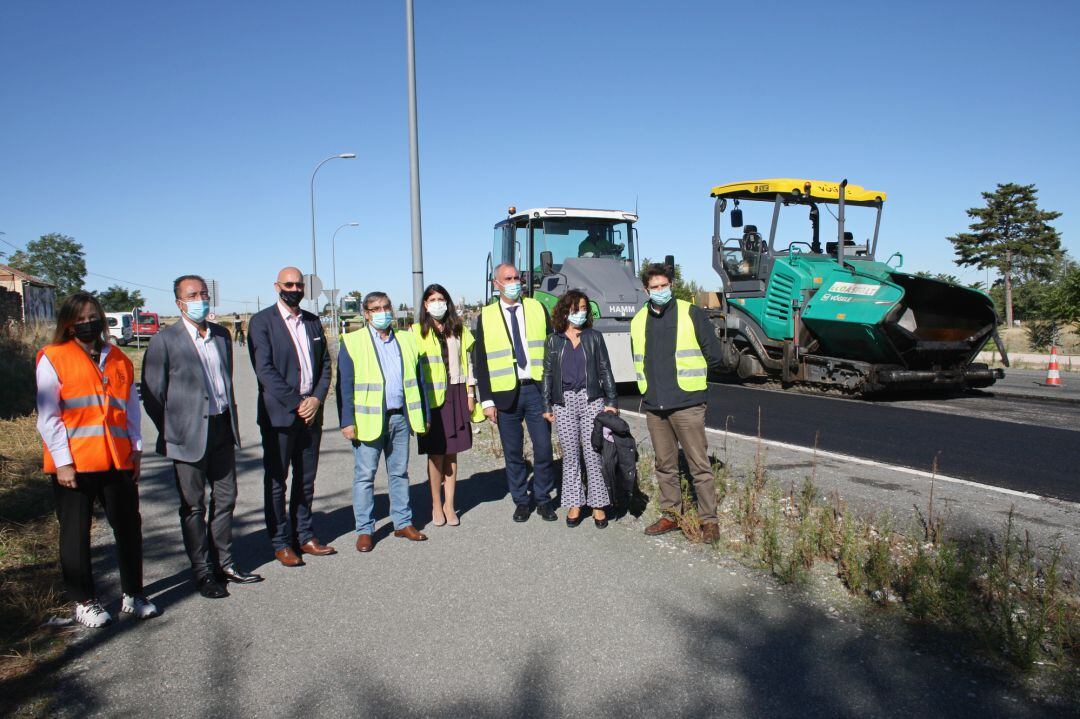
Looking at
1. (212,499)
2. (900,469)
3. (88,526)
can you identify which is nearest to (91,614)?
(88,526)

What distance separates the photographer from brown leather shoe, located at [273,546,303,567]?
5.03 metres

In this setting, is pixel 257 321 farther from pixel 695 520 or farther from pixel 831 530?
pixel 831 530

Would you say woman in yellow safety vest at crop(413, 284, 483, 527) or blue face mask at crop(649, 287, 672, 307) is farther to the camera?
woman in yellow safety vest at crop(413, 284, 483, 527)

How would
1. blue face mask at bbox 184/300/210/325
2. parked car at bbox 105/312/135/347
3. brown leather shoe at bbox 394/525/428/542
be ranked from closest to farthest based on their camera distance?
blue face mask at bbox 184/300/210/325, brown leather shoe at bbox 394/525/428/542, parked car at bbox 105/312/135/347

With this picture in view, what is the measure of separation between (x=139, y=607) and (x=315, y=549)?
119 cm

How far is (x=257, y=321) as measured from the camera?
5.06 metres

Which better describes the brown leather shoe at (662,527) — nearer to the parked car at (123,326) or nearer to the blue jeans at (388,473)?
the blue jeans at (388,473)

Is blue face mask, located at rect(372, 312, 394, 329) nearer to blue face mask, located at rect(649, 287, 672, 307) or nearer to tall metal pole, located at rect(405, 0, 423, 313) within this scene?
blue face mask, located at rect(649, 287, 672, 307)

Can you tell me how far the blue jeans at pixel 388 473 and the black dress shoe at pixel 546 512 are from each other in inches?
38.3

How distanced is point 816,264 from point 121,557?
11681 mm

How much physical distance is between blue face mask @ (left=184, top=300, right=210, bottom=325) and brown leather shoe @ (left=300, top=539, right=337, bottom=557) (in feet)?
5.42

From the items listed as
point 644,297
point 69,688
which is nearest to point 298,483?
point 69,688

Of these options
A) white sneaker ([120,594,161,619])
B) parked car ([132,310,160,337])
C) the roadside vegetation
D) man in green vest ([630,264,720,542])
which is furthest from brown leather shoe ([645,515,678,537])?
parked car ([132,310,160,337])

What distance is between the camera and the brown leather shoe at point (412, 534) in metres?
5.50
